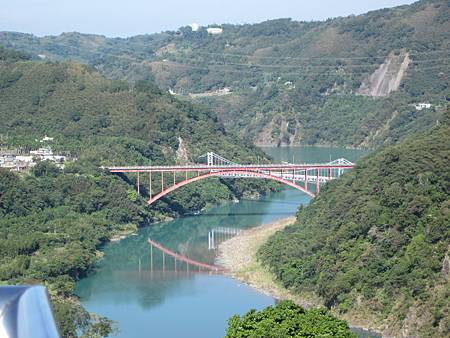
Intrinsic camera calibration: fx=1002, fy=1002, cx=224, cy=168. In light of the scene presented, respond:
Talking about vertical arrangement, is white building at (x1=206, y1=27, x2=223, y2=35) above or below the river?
above

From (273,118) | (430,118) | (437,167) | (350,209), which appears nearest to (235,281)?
(350,209)

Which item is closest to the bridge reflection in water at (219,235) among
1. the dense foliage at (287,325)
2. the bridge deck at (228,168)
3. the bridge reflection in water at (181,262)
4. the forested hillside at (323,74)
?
the bridge reflection in water at (181,262)

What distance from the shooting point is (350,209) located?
28.2 meters

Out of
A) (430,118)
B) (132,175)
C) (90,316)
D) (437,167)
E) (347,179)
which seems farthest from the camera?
(430,118)

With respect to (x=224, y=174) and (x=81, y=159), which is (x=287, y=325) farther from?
(x=81, y=159)

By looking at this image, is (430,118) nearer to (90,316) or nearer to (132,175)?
(132,175)

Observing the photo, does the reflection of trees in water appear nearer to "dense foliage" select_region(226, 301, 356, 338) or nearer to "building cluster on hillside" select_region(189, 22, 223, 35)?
"dense foliage" select_region(226, 301, 356, 338)

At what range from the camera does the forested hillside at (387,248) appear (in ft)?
69.3

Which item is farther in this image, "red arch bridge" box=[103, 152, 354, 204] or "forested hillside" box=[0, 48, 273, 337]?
"red arch bridge" box=[103, 152, 354, 204]

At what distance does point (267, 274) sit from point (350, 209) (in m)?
2.96

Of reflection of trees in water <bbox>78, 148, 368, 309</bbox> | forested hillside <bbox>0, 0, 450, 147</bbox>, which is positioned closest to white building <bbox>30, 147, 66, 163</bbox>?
reflection of trees in water <bbox>78, 148, 368, 309</bbox>

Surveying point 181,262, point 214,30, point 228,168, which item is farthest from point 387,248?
point 214,30

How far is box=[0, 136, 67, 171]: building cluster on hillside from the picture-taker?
4166 cm

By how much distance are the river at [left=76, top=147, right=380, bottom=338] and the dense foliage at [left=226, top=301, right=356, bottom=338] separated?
445 cm
